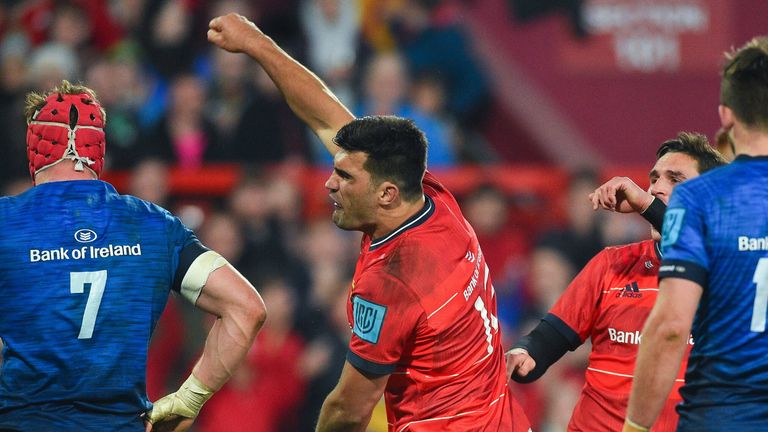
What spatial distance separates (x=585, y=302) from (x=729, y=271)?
1.28 metres

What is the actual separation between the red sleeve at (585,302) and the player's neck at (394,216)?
35.2 inches

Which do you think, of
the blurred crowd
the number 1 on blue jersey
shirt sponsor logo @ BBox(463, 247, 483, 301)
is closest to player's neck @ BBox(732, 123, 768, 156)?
the number 1 on blue jersey

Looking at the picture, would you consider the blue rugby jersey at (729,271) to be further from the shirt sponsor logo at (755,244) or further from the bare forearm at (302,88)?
the bare forearm at (302,88)

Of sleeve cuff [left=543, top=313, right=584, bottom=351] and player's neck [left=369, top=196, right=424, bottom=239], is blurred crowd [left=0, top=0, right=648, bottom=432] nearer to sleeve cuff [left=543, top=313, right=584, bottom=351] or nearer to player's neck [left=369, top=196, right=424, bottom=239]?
sleeve cuff [left=543, top=313, right=584, bottom=351]

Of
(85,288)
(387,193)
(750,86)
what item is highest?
(750,86)

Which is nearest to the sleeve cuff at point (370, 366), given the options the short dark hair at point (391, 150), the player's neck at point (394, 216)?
the player's neck at point (394, 216)

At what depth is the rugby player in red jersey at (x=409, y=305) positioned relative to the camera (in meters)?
4.27

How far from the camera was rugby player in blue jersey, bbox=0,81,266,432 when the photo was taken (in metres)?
4.04

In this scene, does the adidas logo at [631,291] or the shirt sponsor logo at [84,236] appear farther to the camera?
the adidas logo at [631,291]

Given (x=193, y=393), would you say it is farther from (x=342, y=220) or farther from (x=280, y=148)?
(x=280, y=148)

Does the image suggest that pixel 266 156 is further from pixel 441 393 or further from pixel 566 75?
pixel 441 393

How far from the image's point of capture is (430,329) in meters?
4.32

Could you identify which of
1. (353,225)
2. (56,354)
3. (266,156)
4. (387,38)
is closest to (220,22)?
(353,225)

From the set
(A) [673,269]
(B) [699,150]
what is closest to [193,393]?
(A) [673,269]
